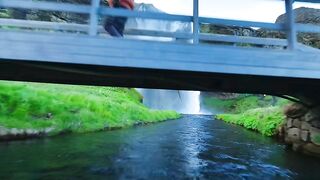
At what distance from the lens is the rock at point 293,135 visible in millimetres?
15920

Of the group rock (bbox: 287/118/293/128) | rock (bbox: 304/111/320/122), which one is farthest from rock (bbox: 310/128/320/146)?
rock (bbox: 287/118/293/128)

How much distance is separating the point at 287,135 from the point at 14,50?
14.7 m

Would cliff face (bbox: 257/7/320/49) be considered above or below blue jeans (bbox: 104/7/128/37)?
above

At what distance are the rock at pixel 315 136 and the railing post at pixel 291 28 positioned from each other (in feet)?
24.3

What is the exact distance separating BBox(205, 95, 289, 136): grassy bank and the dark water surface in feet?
13.1

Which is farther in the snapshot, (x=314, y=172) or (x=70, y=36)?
(x=314, y=172)

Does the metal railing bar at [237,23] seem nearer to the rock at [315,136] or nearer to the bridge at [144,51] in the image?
the bridge at [144,51]

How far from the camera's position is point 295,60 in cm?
761

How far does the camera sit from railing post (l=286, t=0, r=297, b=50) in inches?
297

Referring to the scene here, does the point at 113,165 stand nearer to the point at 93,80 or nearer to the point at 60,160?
the point at 60,160

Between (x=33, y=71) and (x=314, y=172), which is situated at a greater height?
(x=33, y=71)

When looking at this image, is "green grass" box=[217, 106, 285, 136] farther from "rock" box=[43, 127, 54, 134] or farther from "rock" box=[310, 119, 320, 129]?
"rock" box=[43, 127, 54, 134]

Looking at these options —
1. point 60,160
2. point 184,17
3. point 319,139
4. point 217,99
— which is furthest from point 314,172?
point 217,99

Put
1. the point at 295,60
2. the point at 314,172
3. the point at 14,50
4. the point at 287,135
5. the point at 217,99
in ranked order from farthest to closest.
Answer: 1. the point at 217,99
2. the point at 287,135
3. the point at 314,172
4. the point at 295,60
5. the point at 14,50
